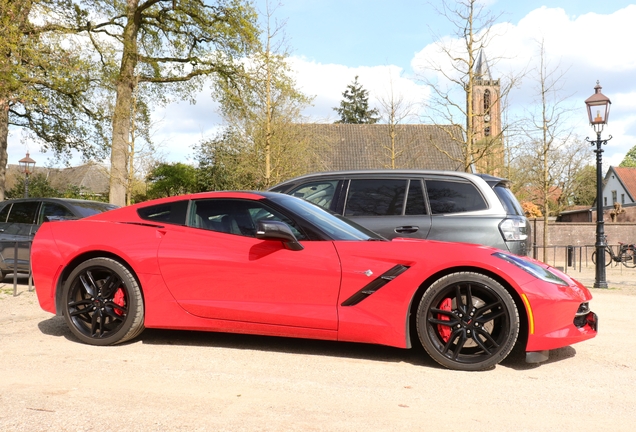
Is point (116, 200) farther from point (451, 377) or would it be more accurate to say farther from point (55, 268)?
point (451, 377)

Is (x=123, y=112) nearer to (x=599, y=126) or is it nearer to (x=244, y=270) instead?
(x=599, y=126)

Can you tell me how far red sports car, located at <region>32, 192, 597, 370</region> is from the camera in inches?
166

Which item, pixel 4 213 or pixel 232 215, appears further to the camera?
pixel 4 213

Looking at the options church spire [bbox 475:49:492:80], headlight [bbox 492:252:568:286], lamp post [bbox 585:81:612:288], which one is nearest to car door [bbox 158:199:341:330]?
headlight [bbox 492:252:568:286]

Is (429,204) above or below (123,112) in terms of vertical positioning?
below

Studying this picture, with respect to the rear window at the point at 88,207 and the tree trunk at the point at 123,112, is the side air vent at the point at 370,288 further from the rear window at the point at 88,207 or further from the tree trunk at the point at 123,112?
the tree trunk at the point at 123,112

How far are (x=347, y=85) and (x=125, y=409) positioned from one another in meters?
70.5

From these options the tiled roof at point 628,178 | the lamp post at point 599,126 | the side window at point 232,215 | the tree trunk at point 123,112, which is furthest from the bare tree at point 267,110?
the tiled roof at point 628,178

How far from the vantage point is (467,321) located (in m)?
4.20

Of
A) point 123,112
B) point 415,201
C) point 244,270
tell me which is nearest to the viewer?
point 244,270

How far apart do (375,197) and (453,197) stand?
0.85m

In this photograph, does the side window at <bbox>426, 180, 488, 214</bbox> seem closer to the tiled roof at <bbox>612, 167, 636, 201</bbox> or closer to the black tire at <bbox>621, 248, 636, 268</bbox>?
the black tire at <bbox>621, 248, 636, 268</bbox>

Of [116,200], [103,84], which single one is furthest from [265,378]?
[103,84]

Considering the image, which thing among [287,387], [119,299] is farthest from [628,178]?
[287,387]
